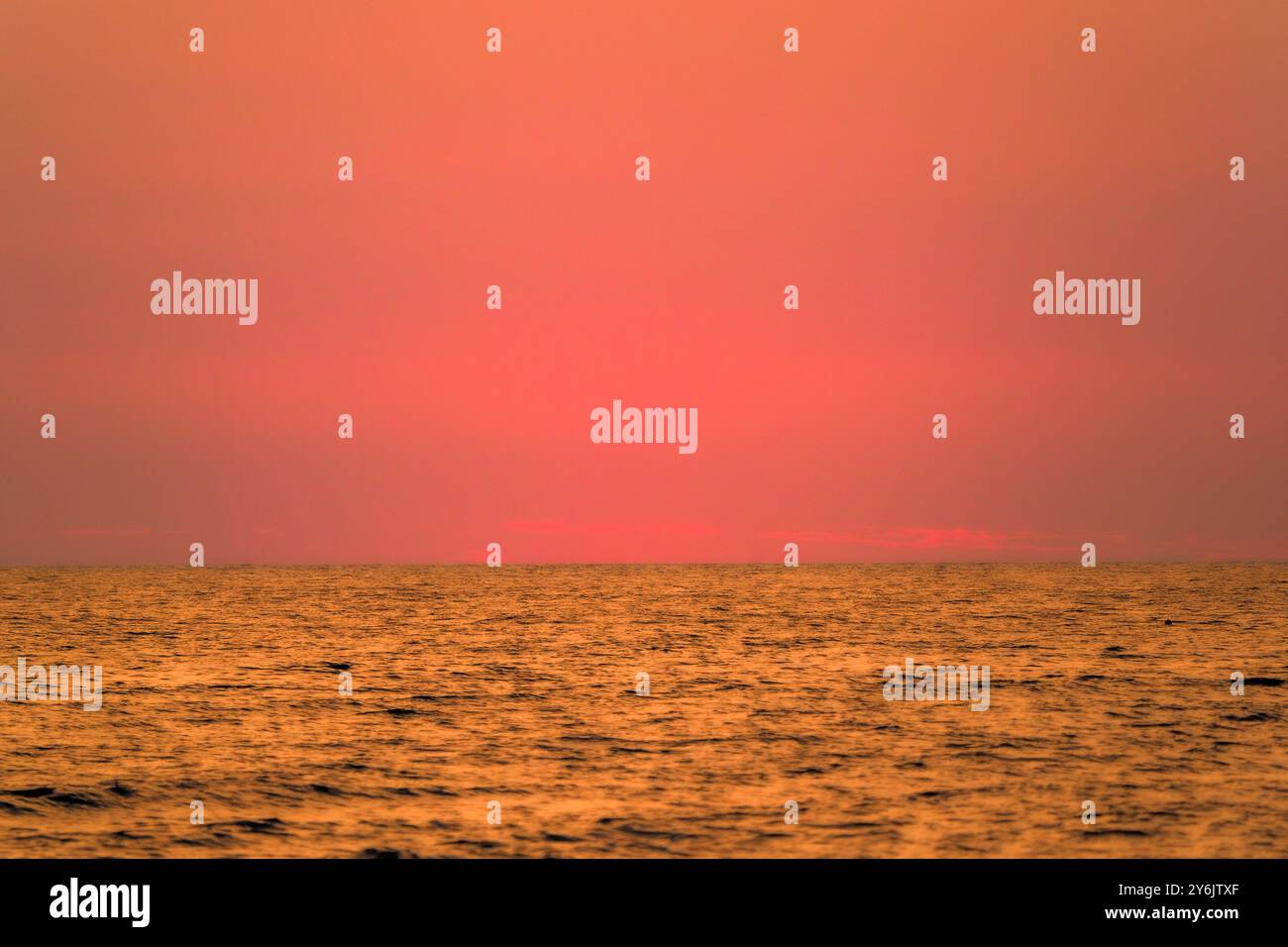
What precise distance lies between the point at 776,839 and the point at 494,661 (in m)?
30.9

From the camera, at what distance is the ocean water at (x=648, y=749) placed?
19.0 meters

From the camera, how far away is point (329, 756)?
85.5 feet

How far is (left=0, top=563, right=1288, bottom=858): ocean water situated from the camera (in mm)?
19047

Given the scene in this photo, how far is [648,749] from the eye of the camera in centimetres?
2672

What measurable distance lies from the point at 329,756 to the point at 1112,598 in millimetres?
88188

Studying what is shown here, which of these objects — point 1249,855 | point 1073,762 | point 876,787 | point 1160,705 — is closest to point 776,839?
point 876,787

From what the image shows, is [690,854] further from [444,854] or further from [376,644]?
[376,644]
